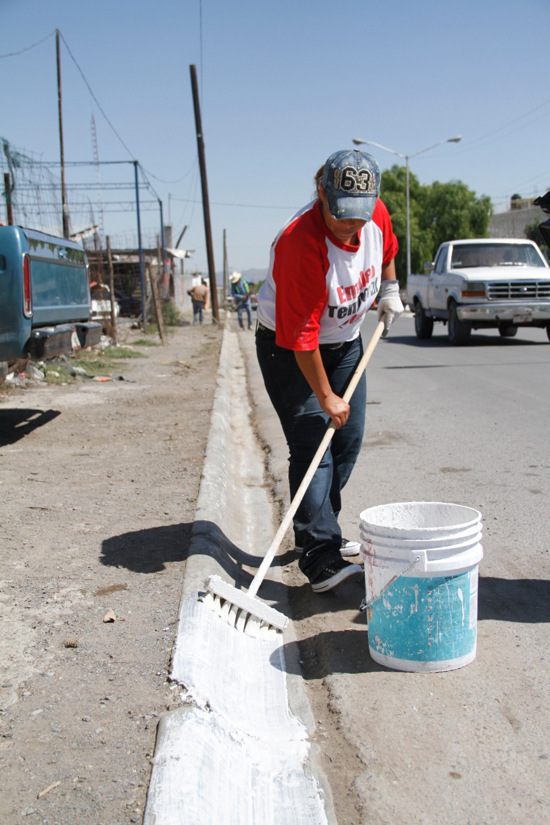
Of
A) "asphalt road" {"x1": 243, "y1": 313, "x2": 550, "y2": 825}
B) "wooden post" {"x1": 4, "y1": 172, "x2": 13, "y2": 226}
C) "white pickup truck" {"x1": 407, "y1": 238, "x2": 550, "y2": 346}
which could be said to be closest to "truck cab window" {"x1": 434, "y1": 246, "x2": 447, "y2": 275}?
"white pickup truck" {"x1": 407, "y1": 238, "x2": 550, "y2": 346}

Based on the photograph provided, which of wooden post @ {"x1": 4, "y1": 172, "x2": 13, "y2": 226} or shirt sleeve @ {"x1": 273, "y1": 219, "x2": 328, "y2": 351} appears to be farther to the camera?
wooden post @ {"x1": 4, "y1": 172, "x2": 13, "y2": 226}

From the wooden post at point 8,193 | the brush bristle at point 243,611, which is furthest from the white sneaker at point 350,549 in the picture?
the wooden post at point 8,193

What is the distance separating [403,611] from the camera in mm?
2531

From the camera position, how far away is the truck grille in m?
13.9

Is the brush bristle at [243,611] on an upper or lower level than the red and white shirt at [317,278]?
lower

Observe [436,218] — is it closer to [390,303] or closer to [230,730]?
[390,303]

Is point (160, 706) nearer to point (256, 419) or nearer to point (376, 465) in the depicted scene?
point (376, 465)

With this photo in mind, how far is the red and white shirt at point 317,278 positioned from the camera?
9.63 ft

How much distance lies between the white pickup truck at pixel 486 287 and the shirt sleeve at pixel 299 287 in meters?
11.6

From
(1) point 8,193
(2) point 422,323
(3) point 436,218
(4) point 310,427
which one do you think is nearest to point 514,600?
(4) point 310,427

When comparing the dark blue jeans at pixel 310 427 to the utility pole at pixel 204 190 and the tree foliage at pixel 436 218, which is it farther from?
the tree foliage at pixel 436 218

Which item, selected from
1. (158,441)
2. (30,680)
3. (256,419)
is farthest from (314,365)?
(256,419)

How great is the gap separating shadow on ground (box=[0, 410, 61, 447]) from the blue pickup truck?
0.80 metres

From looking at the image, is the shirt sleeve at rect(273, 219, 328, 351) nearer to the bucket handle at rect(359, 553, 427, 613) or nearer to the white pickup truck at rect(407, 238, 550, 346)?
the bucket handle at rect(359, 553, 427, 613)
